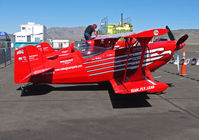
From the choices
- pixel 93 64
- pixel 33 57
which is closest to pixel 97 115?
pixel 93 64

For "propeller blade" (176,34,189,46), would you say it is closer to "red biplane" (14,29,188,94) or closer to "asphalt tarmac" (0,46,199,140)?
"red biplane" (14,29,188,94)

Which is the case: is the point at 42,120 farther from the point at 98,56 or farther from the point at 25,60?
the point at 98,56

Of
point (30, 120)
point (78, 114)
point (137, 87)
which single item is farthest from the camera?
point (137, 87)

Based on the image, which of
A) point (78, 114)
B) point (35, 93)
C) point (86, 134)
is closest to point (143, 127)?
point (86, 134)

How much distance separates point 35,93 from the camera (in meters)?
8.91

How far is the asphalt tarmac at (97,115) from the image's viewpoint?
476cm

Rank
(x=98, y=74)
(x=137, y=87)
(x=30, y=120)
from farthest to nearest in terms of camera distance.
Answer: (x=98, y=74), (x=137, y=87), (x=30, y=120)

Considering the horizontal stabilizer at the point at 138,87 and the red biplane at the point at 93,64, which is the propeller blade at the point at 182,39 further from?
the horizontal stabilizer at the point at 138,87

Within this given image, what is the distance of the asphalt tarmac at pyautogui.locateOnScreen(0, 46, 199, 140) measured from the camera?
4759mm

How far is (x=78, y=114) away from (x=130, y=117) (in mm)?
1451

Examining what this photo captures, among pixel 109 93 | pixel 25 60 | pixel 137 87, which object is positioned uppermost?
pixel 25 60

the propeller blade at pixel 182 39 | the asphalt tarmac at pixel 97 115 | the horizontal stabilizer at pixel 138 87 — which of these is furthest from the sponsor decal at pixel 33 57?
the propeller blade at pixel 182 39

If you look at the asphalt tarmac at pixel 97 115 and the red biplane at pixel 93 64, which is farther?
the red biplane at pixel 93 64

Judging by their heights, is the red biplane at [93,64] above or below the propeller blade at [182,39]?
below
